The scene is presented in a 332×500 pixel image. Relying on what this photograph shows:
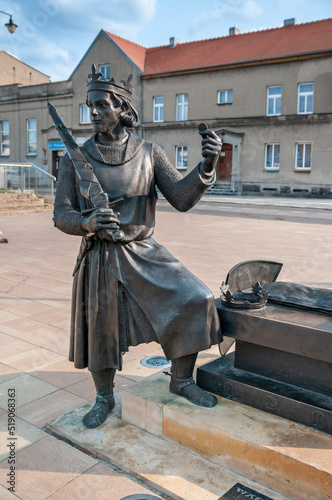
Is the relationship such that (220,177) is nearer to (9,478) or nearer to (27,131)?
(27,131)

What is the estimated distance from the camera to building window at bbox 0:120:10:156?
131ft

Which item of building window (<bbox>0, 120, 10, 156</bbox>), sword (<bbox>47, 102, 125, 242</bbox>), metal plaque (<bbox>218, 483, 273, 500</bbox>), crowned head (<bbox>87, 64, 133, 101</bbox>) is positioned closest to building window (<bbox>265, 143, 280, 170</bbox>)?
building window (<bbox>0, 120, 10, 156</bbox>)

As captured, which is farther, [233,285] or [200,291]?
[233,285]

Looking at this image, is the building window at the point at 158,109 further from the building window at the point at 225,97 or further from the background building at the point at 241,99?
the building window at the point at 225,97

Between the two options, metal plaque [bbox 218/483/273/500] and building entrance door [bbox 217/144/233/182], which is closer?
metal plaque [bbox 218/483/273/500]

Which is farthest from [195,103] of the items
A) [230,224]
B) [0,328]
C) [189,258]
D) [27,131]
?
[0,328]

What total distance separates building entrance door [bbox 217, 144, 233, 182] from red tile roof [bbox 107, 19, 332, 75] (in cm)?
510

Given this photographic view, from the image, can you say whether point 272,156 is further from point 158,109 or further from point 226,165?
point 158,109

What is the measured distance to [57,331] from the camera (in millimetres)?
5152

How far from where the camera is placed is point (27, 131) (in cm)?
3844

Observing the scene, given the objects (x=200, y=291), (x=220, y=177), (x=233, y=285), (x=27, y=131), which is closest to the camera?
(x=200, y=291)

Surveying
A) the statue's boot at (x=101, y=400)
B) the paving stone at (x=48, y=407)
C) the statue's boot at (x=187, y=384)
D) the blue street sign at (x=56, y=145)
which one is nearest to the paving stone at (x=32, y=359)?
the paving stone at (x=48, y=407)

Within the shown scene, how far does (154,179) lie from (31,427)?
72.1 inches

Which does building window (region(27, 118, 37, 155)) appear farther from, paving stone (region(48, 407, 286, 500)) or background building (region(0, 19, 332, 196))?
paving stone (region(48, 407, 286, 500))
